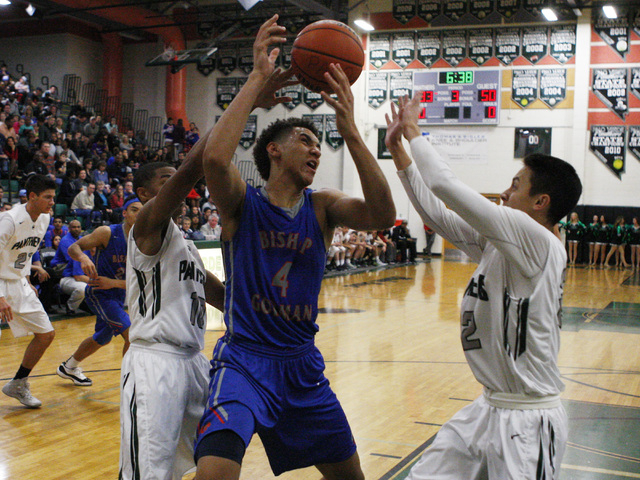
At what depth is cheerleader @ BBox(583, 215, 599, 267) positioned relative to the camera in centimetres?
2045

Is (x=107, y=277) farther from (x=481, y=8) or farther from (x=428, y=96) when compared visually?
(x=481, y=8)

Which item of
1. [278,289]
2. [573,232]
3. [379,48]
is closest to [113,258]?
[278,289]

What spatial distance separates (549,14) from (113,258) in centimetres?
1853

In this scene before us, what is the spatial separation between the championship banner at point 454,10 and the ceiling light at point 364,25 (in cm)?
242

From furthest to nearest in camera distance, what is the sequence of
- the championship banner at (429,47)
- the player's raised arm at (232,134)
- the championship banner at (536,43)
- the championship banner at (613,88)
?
the championship banner at (429,47)
the championship banner at (536,43)
the championship banner at (613,88)
the player's raised arm at (232,134)

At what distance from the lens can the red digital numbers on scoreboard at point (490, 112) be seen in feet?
70.3

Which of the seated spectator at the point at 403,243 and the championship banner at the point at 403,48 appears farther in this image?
the championship banner at the point at 403,48

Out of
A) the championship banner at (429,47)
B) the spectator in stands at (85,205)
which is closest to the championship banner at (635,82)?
the championship banner at (429,47)

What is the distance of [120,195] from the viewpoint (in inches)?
570

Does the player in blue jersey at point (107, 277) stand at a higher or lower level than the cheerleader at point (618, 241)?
higher

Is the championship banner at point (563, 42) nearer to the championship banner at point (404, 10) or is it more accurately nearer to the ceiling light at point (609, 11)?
the ceiling light at point (609, 11)

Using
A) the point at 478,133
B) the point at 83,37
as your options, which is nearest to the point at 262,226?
the point at 478,133

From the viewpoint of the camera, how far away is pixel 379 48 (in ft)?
74.7

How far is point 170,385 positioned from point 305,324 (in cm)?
63
